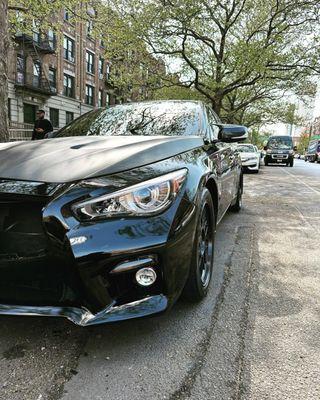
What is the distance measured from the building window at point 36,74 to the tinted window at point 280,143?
1789 centimetres

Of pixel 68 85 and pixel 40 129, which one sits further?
pixel 68 85

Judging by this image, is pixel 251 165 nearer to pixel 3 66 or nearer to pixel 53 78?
pixel 3 66

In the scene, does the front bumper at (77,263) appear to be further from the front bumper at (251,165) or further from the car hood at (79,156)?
the front bumper at (251,165)

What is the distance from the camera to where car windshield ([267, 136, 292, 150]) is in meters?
25.3

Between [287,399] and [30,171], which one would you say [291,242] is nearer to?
[287,399]

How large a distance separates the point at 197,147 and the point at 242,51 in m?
16.3

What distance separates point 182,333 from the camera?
2.26 m

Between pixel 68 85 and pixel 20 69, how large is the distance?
236 inches

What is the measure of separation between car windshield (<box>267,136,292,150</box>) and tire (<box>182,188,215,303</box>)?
77.6ft

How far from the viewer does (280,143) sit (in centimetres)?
2627

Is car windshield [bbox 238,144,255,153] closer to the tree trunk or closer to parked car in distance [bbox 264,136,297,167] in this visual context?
Result: parked car in distance [bbox 264,136,297,167]

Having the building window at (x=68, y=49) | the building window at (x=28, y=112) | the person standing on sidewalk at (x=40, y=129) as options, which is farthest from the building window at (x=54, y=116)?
the person standing on sidewalk at (x=40, y=129)

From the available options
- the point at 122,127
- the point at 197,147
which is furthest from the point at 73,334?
the point at 122,127

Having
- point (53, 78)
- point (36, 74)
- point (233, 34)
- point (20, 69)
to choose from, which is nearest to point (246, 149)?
point (233, 34)
